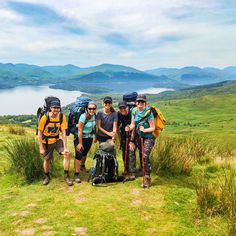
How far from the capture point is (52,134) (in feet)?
24.4

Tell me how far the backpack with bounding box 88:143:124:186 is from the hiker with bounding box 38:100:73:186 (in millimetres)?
653

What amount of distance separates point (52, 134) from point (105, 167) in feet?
5.00

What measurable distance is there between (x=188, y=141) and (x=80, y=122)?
5513 mm

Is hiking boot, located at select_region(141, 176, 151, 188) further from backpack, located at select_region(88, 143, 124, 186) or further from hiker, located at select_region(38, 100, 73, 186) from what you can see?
hiker, located at select_region(38, 100, 73, 186)

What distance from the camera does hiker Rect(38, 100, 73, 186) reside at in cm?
721

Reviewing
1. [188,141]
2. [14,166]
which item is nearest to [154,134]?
[14,166]

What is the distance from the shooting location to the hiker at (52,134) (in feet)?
23.7

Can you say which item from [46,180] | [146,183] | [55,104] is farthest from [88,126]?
[146,183]

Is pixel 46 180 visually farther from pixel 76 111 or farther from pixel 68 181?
pixel 76 111

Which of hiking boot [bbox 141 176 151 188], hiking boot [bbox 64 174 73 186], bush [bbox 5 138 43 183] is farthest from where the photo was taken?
bush [bbox 5 138 43 183]

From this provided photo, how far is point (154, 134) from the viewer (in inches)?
285

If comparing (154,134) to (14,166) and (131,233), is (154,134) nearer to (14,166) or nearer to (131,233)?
(131,233)

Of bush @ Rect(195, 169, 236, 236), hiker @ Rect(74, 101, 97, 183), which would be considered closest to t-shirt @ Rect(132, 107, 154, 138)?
hiker @ Rect(74, 101, 97, 183)

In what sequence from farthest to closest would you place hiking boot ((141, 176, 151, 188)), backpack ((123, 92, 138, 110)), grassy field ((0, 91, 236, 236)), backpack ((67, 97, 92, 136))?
backpack ((123, 92, 138, 110)), backpack ((67, 97, 92, 136)), hiking boot ((141, 176, 151, 188)), grassy field ((0, 91, 236, 236))
